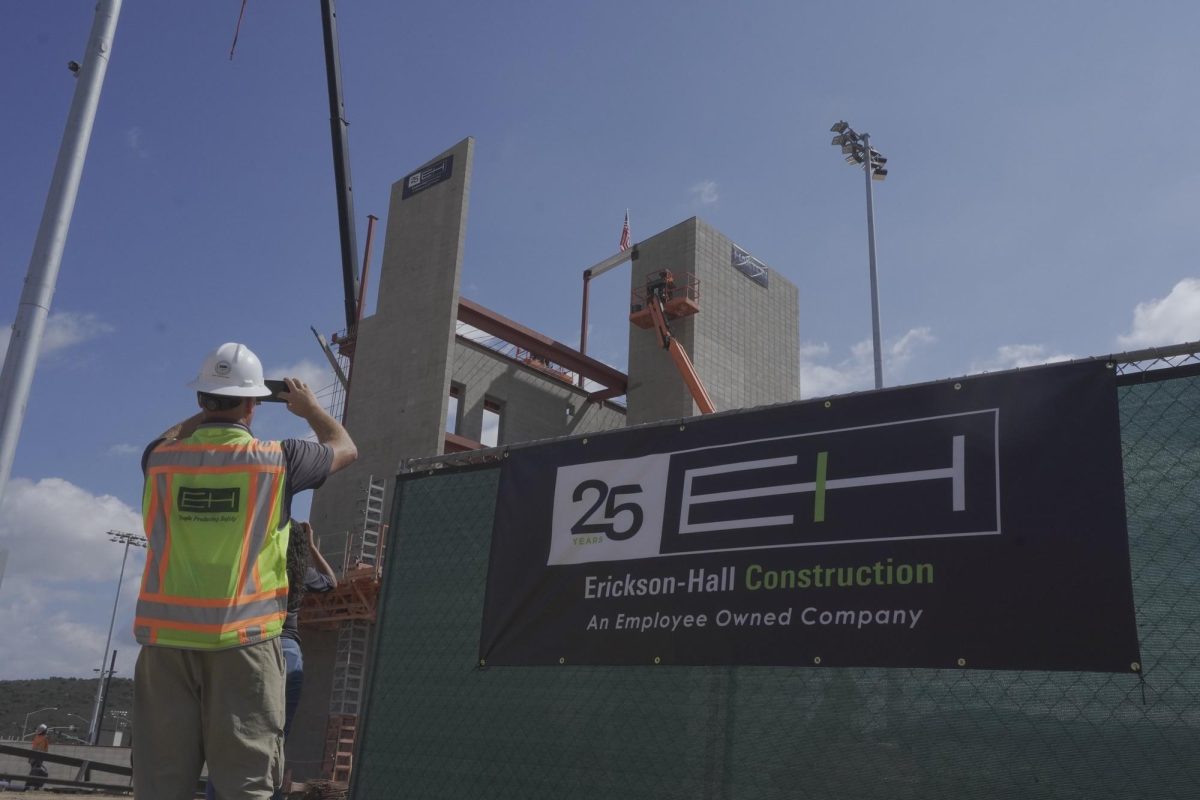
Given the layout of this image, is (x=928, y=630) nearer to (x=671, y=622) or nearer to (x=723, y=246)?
Result: (x=671, y=622)

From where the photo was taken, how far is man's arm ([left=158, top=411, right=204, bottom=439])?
12.5 ft

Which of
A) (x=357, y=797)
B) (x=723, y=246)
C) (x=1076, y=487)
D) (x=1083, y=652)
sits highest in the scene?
(x=723, y=246)

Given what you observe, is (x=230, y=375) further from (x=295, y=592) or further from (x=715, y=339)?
(x=715, y=339)

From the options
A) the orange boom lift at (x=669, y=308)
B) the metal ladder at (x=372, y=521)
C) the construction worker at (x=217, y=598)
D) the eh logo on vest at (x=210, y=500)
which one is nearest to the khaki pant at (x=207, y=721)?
the construction worker at (x=217, y=598)

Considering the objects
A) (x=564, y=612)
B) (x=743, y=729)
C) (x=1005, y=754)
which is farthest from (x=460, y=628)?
(x=1005, y=754)

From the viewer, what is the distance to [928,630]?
4.34 meters

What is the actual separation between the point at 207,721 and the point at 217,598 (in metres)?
0.40

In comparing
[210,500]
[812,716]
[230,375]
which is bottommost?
[812,716]

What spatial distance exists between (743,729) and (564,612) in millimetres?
1224

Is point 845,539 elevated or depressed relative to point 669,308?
depressed

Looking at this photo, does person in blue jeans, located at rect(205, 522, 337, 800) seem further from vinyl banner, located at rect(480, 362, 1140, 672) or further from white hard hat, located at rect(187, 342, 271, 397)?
vinyl banner, located at rect(480, 362, 1140, 672)

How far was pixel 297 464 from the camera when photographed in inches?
145

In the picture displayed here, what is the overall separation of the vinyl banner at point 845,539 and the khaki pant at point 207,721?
7.07 ft

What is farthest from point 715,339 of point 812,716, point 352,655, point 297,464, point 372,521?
point 297,464
